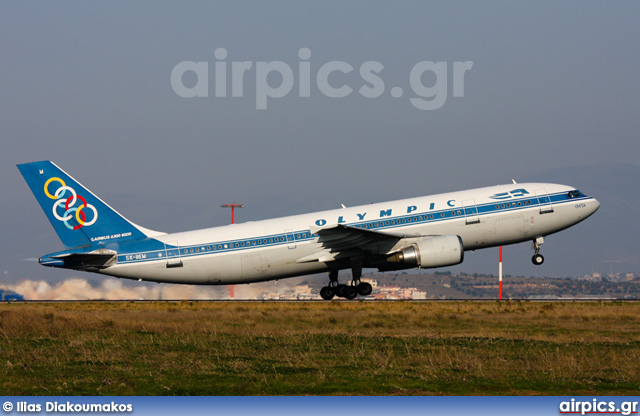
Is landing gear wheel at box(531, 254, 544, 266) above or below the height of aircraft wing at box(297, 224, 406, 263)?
below

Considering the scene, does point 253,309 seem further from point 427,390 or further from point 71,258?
point 427,390

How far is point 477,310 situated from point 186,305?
55.8 ft

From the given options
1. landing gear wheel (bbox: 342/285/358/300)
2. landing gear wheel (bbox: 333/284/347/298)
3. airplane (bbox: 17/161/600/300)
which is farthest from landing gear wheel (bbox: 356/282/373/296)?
airplane (bbox: 17/161/600/300)

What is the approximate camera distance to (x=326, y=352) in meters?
24.5

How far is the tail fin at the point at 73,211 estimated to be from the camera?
41.4 metres

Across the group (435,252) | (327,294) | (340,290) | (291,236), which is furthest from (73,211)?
(435,252)

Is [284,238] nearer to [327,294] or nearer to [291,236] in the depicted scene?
[291,236]

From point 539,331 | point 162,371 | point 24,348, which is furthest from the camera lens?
point 539,331

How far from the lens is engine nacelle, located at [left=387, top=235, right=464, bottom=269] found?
4128 centimetres

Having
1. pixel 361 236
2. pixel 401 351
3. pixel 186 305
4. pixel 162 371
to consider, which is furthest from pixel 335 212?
pixel 162 371

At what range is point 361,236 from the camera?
136 ft

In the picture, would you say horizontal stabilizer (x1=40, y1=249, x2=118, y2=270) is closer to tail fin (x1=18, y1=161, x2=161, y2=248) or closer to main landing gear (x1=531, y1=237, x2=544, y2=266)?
tail fin (x1=18, y1=161, x2=161, y2=248)

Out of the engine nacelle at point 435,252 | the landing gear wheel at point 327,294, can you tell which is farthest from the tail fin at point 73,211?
the engine nacelle at point 435,252

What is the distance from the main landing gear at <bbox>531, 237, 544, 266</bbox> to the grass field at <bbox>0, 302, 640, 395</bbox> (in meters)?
5.21
